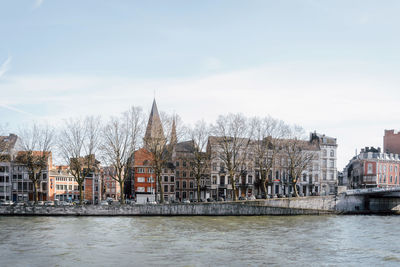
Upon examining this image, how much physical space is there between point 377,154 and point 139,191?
2251 inches

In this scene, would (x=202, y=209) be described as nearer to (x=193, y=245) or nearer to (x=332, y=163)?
(x=193, y=245)

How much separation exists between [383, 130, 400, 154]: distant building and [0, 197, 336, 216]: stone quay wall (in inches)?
2381

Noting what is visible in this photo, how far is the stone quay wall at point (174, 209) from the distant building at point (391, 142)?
60.5 m

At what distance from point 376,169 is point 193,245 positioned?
87.5 metres

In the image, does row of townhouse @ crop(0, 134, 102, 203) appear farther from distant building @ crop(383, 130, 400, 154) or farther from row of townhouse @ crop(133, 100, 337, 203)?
distant building @ crop(383, 130, 400, 154)

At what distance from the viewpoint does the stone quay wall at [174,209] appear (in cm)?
6500

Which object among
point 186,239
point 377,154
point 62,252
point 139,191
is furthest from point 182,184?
point 62,252

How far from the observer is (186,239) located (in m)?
38.7

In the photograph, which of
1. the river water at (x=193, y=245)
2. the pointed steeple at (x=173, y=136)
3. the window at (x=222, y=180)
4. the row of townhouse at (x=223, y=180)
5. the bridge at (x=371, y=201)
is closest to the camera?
the river water at (x=193, y=245)

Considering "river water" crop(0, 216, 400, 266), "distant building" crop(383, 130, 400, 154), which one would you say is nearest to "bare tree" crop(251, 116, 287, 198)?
"river water" crop(0, 216, 400, 266)

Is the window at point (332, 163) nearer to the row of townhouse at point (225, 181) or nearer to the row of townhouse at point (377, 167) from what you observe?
the row of townhouse at point (225, 181)

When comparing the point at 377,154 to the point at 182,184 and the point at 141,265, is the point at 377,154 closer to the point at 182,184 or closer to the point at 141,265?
the point at 182,184

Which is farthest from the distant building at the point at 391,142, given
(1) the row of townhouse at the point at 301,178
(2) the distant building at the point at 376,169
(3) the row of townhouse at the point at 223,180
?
(3) the row of townhouse at the point at 223,180

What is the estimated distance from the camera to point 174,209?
67.0 meters
